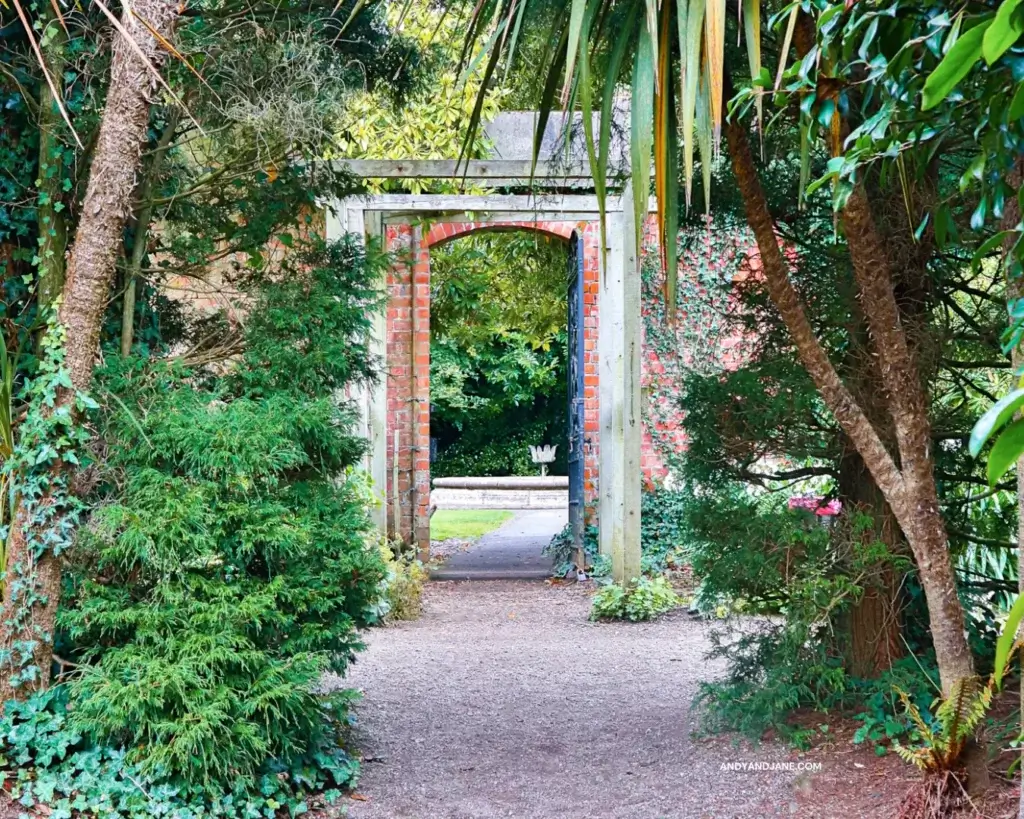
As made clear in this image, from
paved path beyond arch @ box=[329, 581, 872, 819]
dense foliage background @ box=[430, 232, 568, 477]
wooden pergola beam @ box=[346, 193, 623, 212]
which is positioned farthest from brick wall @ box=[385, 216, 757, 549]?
dense foliage background @ box=[430, 232, 568, 477]

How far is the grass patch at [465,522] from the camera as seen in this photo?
12.9 metres

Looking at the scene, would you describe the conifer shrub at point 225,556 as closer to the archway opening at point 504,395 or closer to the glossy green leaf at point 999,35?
the glossy green leaf at point 999,35

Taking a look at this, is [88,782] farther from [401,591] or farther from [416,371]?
[416,371]

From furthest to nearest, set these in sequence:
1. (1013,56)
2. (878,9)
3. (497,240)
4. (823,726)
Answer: (497,240), (823,726), (878,9), (1013,56)

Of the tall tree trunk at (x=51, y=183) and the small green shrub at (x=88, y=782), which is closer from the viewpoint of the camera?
the small green shrub at (x=88, y=782)

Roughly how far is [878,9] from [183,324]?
3058 millimetres

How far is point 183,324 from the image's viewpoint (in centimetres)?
409

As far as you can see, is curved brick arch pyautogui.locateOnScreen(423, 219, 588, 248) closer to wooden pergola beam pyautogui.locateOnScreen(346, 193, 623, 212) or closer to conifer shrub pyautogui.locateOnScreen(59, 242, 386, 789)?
wooden pergola beam pyautogui.locateOnScreen(346, 193, 623, 212)

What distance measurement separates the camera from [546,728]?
4477 millimetres

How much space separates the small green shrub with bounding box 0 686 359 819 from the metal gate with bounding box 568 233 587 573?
17.8 ft

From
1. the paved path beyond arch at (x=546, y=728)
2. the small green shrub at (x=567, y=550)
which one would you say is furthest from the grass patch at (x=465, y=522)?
the paved path beyond arch at (x=546, y=728)

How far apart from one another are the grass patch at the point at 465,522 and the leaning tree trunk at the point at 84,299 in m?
9.15

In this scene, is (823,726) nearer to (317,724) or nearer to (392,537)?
(317,724)

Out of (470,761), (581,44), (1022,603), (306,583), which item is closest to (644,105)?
(581,44)
